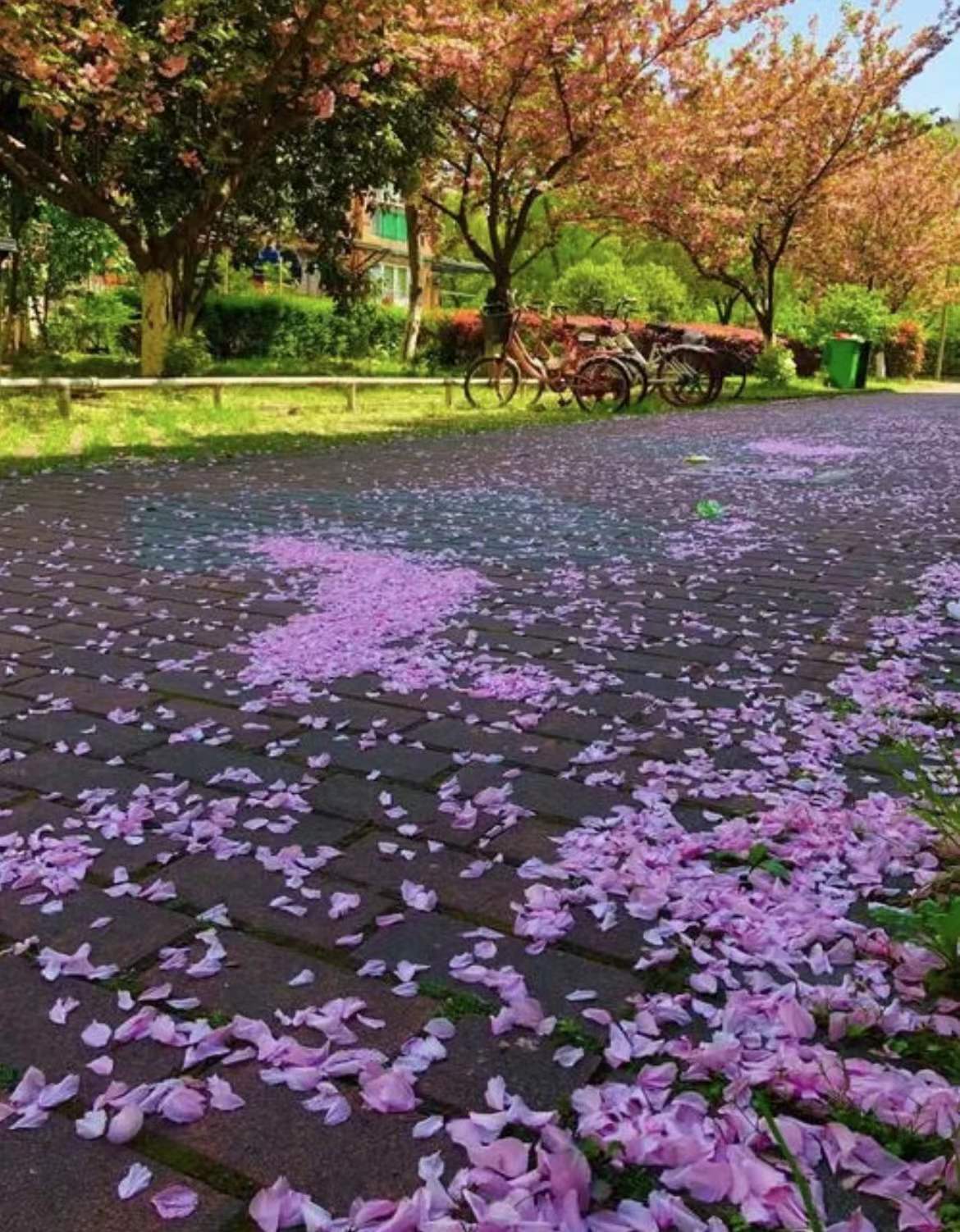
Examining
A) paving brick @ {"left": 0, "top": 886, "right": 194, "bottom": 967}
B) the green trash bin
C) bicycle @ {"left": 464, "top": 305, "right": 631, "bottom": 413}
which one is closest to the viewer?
paving brick @ {"left": 0, "top": 886, "right": 194, "bottom": 967}

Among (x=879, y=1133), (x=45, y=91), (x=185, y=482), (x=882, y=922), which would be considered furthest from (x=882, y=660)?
(x=45, y=91)

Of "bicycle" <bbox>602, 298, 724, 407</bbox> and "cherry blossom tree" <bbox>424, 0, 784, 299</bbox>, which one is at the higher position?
"cherry blossom tree" <bbox>424, 0, 784, 299</bbox>

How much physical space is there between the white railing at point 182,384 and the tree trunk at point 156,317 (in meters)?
1.23

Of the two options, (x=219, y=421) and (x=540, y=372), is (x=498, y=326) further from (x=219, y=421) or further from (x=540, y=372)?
(x=219, y=421)

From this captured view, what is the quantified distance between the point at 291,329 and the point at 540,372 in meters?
9.94

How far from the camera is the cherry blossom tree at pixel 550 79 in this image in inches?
583

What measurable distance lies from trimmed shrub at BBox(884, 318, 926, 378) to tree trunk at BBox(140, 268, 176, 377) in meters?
20.7

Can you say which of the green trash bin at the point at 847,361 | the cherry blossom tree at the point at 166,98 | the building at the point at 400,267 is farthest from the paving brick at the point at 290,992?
the building at the point at 400,267

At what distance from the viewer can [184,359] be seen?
13.9 metres

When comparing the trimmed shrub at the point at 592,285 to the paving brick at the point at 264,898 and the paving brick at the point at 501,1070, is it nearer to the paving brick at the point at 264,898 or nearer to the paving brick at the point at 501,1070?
the paving brick at the point at 264,898

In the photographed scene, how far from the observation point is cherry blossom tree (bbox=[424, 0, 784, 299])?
14.8 metres

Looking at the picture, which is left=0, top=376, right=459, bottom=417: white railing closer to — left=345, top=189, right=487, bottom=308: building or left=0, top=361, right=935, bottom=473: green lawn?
left=0, top=361, right=935, bottom=473: green lawn

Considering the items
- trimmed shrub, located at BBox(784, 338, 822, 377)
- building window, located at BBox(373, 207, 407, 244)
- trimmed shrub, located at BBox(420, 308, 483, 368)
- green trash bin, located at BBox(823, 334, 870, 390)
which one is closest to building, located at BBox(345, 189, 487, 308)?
building window, located at BBox(373, 207, 407, 244)

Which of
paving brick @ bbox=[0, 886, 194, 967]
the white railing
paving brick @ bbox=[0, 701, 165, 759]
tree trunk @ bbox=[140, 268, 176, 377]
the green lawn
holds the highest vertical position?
tree trunk @ bbox=[140, 268, 176, 377]
